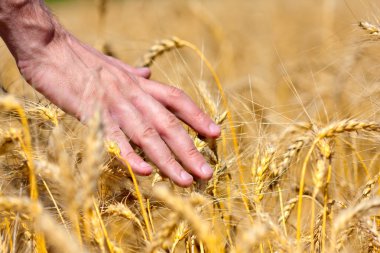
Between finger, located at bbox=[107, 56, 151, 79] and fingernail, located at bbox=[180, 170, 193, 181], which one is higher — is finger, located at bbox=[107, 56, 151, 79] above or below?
above

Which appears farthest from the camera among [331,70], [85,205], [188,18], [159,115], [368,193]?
[188,18]

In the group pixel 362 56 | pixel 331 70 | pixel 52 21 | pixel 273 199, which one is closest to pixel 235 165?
pixel 273 199

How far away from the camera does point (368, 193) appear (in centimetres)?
142

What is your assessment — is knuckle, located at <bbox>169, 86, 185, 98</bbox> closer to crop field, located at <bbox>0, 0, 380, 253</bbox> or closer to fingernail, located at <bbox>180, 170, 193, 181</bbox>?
crop field, located at <bbox>0, 0, 380, 253</bbox>

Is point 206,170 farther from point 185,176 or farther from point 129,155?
point 129,155

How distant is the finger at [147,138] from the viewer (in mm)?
1513

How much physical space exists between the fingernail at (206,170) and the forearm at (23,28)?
46cm

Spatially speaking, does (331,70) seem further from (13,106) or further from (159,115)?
(13,106)

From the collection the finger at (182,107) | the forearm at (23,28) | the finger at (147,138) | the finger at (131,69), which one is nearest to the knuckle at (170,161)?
the finger at (147,138)

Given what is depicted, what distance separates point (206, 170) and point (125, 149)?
0.19 meters

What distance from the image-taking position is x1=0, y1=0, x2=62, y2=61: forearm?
1484 mm

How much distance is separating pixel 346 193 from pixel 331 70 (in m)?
1.57

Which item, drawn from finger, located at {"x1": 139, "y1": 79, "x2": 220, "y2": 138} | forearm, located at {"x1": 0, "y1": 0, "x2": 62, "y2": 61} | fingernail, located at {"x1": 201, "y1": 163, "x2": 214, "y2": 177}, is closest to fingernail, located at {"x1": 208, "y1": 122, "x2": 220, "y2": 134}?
finger, located at {"x1": 139, "y1": 79, "x2": 220, "y2": 138}

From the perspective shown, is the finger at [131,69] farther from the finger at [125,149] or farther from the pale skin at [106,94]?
the finger at [125,149]
